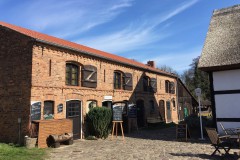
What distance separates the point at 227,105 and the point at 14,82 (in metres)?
10.5

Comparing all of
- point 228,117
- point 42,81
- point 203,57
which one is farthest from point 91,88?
point 228,117

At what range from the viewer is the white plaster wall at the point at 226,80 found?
11.9 metres

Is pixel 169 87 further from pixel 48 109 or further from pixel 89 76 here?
pixel 48 109

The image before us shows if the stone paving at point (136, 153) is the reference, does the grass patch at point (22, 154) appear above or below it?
above

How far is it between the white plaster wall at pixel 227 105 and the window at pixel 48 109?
821 centimetres

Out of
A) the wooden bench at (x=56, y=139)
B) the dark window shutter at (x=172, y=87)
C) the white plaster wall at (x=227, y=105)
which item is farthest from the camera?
the dark window shutter at (x=172, y=87)

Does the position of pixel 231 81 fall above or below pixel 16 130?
above

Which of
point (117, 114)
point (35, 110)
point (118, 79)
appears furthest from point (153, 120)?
point (35, 110)

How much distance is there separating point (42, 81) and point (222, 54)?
349 inches

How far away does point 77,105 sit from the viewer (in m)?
14.6

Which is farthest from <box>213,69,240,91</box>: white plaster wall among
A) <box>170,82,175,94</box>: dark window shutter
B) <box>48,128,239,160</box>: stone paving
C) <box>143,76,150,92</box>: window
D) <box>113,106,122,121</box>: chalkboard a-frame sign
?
<box>170,82,175,94</box>: dark window shutter

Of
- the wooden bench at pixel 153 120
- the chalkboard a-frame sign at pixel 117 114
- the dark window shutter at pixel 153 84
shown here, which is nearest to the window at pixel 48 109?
the chalkboard a-frame sign at pixel 117 114

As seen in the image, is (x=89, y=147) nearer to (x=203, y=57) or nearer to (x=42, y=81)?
(x=42, y=81)

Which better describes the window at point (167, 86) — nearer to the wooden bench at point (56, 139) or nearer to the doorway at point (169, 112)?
the doorway at point (169, 112)
